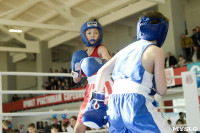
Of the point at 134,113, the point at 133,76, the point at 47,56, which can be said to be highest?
the point at 47,56

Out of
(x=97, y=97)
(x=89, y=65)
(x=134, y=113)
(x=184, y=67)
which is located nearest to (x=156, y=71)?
(x=134, y=113)

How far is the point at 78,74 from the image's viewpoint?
110 inches

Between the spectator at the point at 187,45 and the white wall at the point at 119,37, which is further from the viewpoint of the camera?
the white wall at the point at 119,37

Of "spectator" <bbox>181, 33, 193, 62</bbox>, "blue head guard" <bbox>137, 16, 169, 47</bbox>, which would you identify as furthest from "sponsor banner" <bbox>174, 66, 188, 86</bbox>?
"blue head guard" <bbox>137, 16, 169, 47</bbox>

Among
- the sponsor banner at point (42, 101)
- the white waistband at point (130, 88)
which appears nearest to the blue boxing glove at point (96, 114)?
the white waistband at point (130, 88)

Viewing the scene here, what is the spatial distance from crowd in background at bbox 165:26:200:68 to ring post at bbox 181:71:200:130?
6.69 m

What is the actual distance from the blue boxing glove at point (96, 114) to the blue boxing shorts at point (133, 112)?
0.07 meters

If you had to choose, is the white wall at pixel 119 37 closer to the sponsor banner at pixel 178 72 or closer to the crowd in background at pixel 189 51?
the crowd in background at pixel 189 51

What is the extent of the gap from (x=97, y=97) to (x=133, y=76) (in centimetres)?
28

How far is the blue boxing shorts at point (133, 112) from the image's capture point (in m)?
1.78

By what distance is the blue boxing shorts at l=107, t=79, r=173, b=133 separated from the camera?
1.78m

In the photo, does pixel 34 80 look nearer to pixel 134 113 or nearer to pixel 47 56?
pixel 47 56

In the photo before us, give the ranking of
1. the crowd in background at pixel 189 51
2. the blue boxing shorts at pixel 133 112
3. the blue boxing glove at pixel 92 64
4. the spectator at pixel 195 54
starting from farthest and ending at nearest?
the crowd in background at pixel 189 51 → the spectator at pixel 195 54 → the blue boxing glove at pixel 92 64 → the blue boxing shorts at pixel 133 112

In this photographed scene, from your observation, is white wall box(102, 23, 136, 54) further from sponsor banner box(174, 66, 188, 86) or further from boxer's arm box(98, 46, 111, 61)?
boxer's arm box(98, 46, 111, 61)
